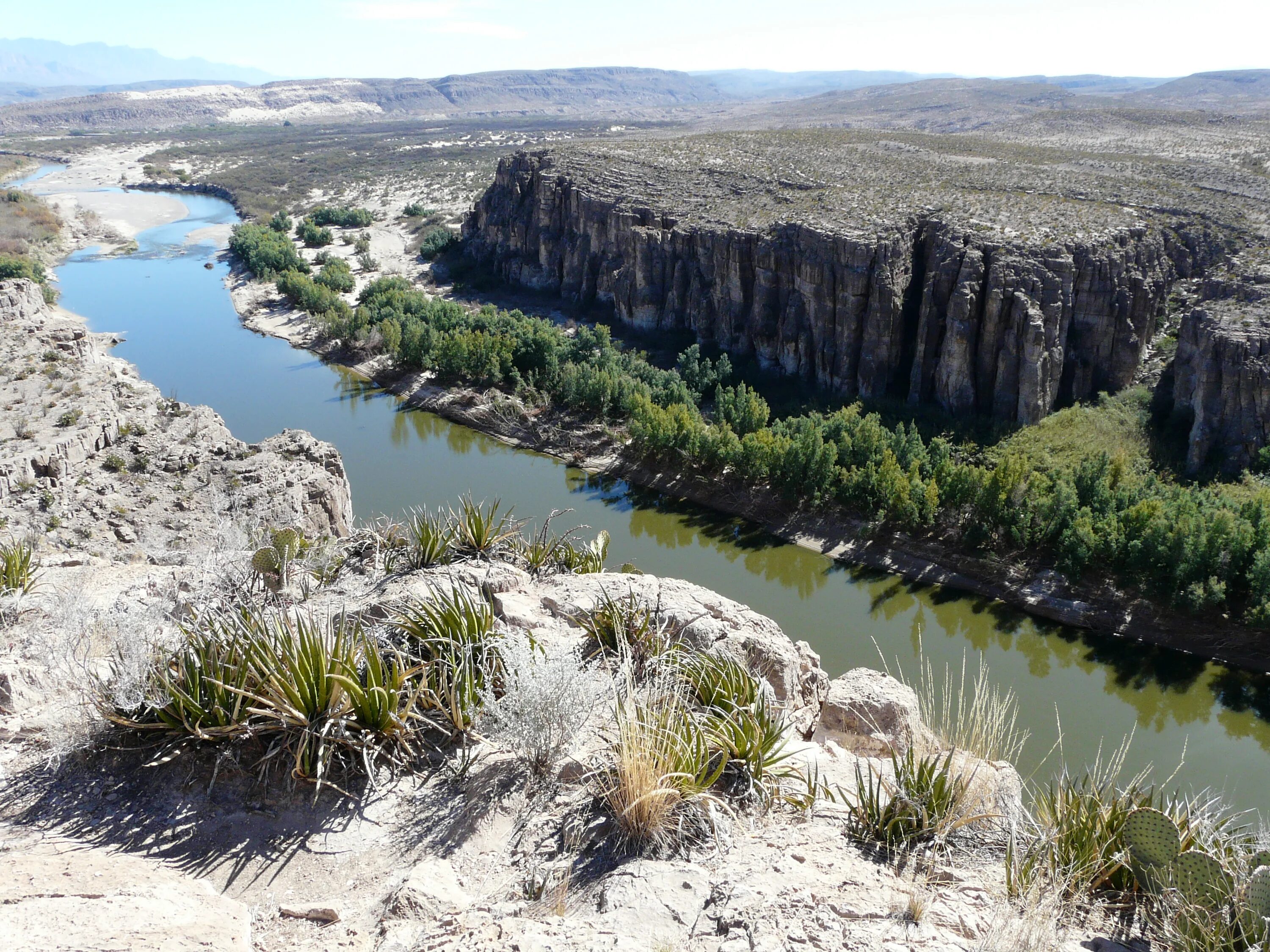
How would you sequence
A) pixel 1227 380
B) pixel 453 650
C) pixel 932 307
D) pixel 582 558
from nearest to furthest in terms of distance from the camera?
1. pixel 453 650
2. pixel 582 558
3. pixel 1227 380
4. pixel 932 307

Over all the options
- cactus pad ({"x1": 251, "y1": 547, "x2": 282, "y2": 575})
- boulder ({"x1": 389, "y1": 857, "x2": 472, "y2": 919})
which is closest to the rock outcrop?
cactus pad ({"x1": 251, "y1": 547, "x2": 282, "y2": 575})

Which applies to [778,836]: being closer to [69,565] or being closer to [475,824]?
[475,824]

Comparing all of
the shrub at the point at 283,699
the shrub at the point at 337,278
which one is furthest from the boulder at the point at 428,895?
the shrub at the point at 337,278

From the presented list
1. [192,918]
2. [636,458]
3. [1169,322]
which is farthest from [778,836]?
[1169,322]

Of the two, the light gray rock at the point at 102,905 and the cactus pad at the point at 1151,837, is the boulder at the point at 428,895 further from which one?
the cactus pad at the point at 1151,837

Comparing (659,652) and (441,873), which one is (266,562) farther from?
(441,873)

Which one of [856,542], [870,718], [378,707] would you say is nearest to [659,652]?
[870,718]
